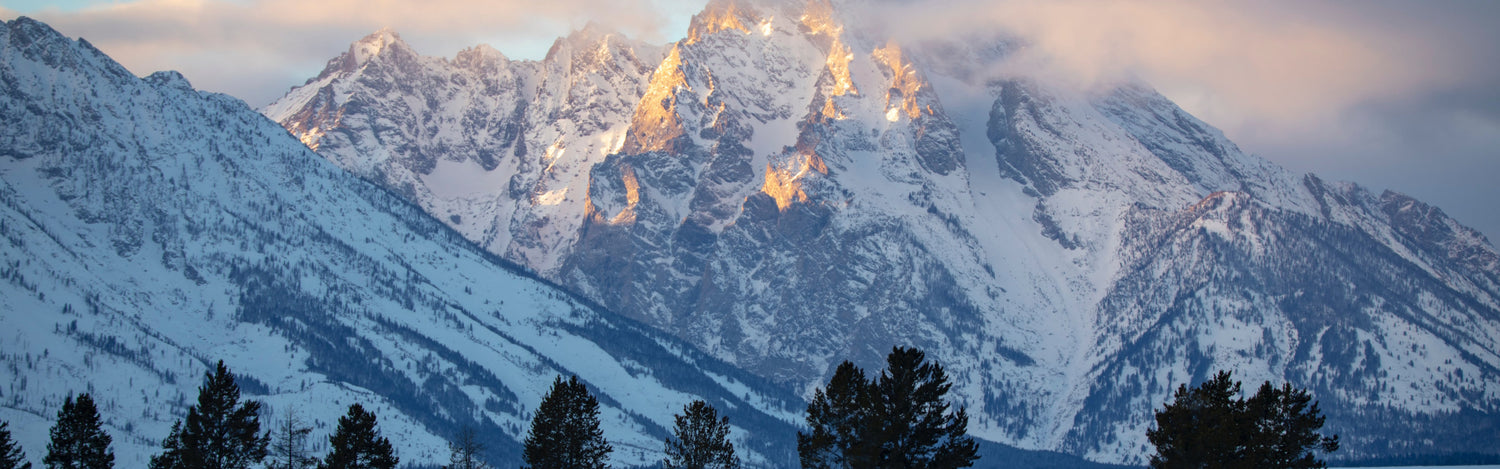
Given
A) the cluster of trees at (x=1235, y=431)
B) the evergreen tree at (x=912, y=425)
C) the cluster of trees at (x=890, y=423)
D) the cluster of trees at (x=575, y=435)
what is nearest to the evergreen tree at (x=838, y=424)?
the cluster of trees at (x=890, y=423)

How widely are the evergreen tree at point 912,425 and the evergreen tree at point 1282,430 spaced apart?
1766 centimetres

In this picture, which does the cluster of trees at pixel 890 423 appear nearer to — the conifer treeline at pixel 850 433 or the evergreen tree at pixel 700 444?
the conifer treeline at pixel 850 433

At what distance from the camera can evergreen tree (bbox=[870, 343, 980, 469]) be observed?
94125 mm

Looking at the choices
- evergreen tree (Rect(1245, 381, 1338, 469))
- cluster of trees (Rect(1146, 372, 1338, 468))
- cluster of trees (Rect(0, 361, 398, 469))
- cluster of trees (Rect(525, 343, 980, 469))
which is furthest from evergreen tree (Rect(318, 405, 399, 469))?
evergreen tree (Rect(1245, 381, 1338, 469))

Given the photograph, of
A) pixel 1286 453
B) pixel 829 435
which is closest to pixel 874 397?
pixel 829 435

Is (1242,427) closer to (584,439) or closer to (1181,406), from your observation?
(1181,406)

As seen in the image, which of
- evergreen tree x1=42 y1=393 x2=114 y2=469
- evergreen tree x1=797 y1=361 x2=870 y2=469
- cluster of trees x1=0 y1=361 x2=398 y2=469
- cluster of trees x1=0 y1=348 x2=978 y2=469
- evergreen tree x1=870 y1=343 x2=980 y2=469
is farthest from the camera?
evergreen tree x1=42 y1=393 x2=114 y2=469

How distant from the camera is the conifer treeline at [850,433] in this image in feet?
310

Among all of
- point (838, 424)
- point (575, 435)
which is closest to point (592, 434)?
point (575, 435)

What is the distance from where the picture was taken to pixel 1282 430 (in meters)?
98.4

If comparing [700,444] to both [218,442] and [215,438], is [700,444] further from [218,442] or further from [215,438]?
[215,438]

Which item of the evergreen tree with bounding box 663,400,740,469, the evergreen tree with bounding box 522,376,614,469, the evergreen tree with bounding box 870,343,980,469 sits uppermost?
the evergreen tree with bounding box 522,376,614,469

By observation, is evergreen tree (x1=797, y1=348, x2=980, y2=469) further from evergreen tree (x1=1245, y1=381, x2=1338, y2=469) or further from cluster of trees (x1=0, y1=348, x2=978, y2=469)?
evergreen tree (x1=1245, y1=381, x2=1338, y2=469)

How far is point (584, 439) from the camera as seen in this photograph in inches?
4402
